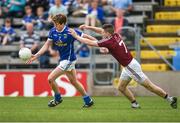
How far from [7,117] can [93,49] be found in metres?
10.1

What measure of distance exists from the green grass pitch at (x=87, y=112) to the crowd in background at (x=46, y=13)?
6.21 metres

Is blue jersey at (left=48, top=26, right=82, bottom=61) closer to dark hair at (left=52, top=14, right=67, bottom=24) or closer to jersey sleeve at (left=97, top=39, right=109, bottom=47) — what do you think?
dark hair at (left=52, top=14, right=67, bottom=24)

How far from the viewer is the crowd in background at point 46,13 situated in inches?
1093

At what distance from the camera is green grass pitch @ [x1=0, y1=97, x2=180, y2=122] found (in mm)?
16016

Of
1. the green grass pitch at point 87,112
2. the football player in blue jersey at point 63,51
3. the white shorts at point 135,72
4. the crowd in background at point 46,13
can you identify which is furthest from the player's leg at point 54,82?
the crowd in background at point 46,13

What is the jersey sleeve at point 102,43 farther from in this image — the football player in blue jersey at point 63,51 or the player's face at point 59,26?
the player's face at point 59,26

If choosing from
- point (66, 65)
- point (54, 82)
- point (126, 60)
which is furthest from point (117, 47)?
point (54, 82)

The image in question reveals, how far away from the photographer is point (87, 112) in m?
17.6

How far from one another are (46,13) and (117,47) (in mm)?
11382

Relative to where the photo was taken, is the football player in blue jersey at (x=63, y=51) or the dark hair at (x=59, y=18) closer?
the dark hair at (x=59, y=18)

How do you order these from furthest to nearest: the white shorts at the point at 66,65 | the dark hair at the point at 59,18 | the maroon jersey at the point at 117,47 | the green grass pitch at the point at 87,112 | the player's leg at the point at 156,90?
the white shorts at the point at 66,65
the dark hair at the point at 59,18
the player's leg at the point at 156,90
the maroon jersey at the point at 117,47
the green grass pitch at the point at 87,112

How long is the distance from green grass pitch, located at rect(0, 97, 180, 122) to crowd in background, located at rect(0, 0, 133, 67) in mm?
6207

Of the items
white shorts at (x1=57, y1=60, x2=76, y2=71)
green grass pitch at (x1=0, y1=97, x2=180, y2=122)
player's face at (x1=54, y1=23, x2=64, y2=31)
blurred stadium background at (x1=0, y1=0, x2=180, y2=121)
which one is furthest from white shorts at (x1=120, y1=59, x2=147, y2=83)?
blurred stadium background at (x1=0, y1=0, x2=180, y2=121)

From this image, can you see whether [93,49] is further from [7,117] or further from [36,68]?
[7,117]
